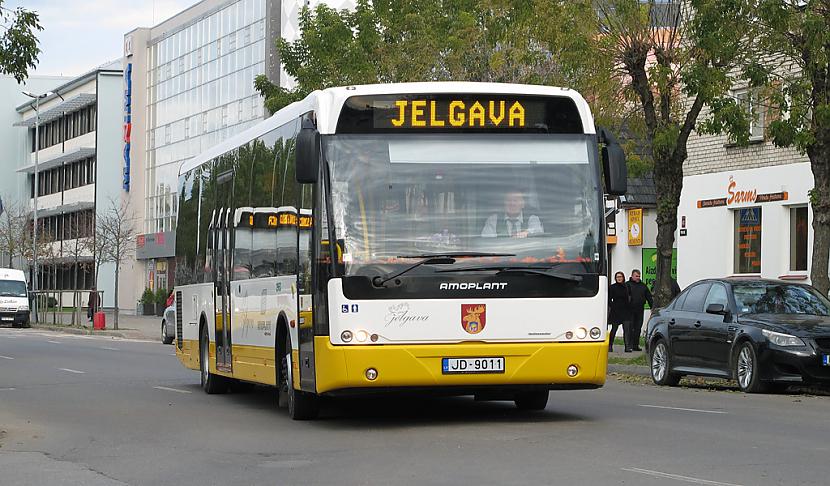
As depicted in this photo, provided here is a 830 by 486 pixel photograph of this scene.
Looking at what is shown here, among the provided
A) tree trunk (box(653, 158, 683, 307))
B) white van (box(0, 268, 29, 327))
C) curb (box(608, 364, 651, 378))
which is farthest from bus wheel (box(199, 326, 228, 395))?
white van (box(0, 268, 29, 327))

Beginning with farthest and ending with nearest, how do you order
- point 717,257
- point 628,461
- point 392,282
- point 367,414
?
point 717,257, point 367,414, point 392,282, point 628,461

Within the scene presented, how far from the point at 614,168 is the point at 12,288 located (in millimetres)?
54026

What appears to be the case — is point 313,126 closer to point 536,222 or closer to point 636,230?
point 536,222

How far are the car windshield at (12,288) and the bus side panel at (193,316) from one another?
4304cm

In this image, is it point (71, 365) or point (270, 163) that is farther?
point (71, 365)

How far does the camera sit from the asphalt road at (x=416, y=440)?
10.6 m

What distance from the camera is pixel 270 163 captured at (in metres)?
16.3

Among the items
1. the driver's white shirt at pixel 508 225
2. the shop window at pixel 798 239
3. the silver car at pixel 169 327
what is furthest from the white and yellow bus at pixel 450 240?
the silver car at pixel 169 327

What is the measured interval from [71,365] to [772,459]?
66.1ft

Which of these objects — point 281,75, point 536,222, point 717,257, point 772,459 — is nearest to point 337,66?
point 717,257

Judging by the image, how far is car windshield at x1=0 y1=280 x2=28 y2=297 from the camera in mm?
64125

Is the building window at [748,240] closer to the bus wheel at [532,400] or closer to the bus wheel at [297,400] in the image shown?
the bus wheel at [532,400]

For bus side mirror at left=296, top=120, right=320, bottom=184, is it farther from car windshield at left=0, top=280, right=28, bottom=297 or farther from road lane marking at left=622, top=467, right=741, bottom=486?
car windshield at left=0, top=280, right=28, bottom=297

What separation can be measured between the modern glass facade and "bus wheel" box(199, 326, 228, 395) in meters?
52.0
